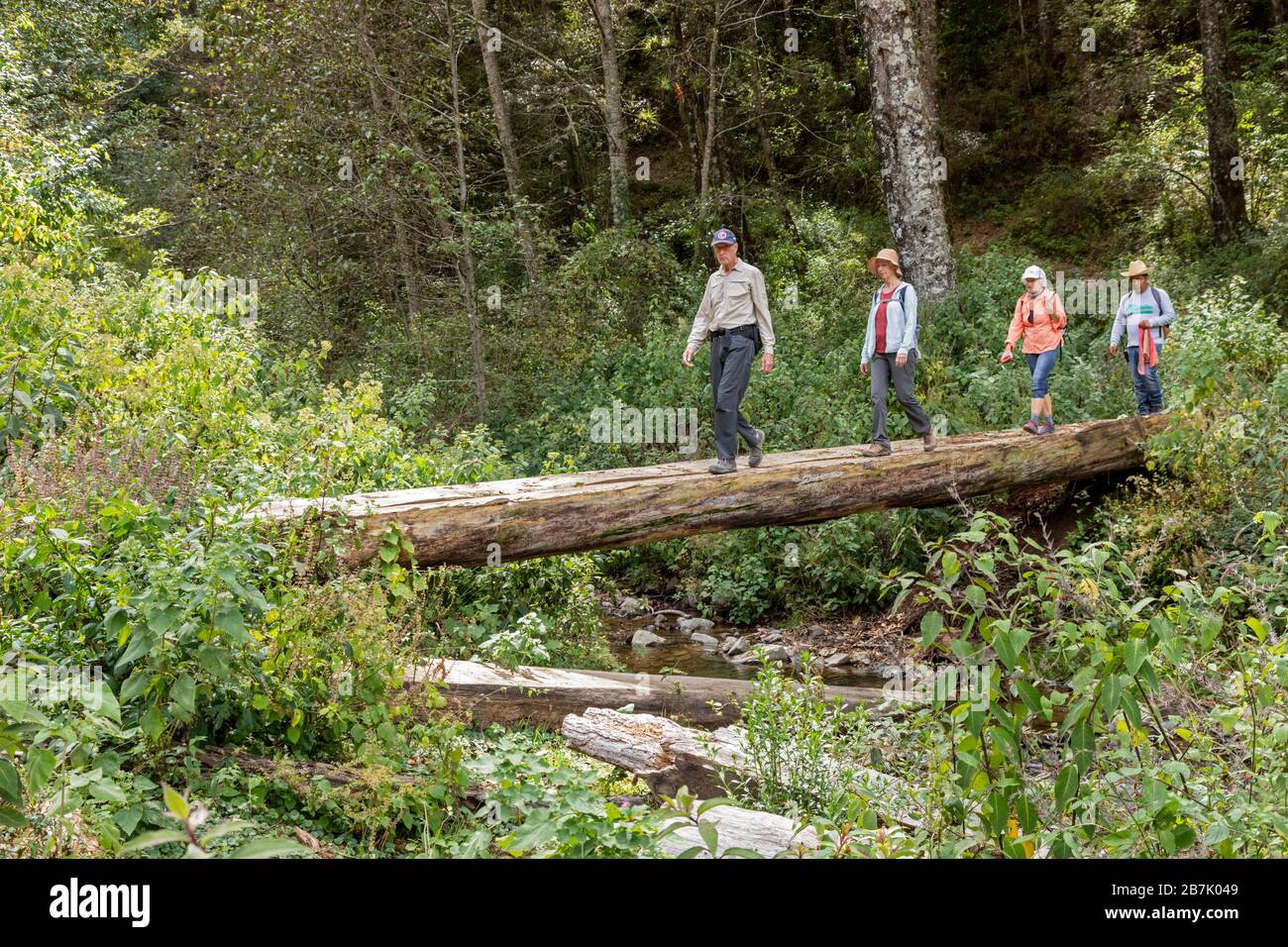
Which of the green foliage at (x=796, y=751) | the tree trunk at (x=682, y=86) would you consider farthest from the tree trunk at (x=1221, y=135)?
the green foliage at (x=796, y=751)

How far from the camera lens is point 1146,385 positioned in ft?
35.6

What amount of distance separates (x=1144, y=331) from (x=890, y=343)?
3235mm

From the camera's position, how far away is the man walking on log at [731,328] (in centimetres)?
864

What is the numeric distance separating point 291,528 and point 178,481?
1.07 meters

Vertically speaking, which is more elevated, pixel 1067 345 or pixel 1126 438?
pixel 1067 345

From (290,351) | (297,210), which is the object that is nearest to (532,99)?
(297,210)

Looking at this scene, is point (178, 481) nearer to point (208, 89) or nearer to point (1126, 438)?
point (1126, 438)

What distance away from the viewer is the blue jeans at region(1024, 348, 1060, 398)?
10148 mm

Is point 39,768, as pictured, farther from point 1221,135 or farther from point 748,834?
point 1221,135

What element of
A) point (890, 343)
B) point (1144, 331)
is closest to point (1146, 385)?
point (1144, 331)

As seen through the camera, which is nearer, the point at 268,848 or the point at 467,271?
the point at 268,848

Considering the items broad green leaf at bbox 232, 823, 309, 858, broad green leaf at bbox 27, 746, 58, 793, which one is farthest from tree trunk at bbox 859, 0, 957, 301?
broad green leaf at bbox 232, 823, 309, 858
